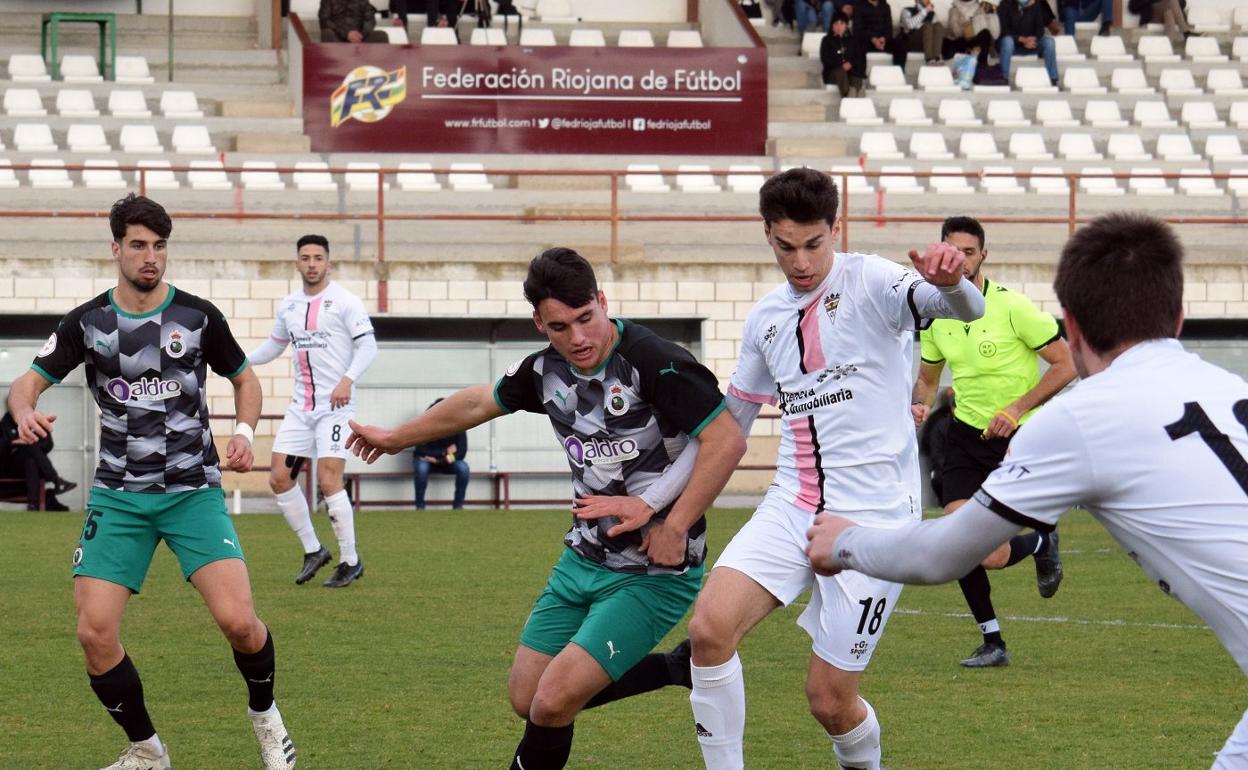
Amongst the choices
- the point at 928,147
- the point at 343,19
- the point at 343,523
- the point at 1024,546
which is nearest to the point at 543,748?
the point at 1024,546

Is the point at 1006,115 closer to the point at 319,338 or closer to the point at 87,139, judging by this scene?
the point at 87,139

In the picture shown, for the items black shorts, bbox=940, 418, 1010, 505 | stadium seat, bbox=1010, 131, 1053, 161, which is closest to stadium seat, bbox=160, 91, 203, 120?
stadium seat, bbox=1010, 131, 1053, 161

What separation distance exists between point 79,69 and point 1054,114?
47.2 ft

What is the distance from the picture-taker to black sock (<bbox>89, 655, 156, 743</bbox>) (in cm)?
602

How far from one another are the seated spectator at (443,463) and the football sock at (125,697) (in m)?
13.6

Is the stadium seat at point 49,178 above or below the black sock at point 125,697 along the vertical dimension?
above

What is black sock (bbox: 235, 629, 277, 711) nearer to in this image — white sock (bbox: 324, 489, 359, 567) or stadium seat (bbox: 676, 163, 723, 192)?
white sock (bbox: 324, 489, 359, 567)

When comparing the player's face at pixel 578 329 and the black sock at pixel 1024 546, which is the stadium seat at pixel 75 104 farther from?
the player's face at pixel 578 329

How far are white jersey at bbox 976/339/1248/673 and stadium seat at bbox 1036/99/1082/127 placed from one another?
936 inches

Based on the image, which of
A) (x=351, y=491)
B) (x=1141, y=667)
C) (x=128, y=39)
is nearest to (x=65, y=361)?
(x=1141, y=667)

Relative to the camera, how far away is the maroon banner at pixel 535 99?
2372 centimetres

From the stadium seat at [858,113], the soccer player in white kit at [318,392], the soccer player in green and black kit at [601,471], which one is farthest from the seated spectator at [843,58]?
the soccer player in green and black kit at [601,471]

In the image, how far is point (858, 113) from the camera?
84.0ft

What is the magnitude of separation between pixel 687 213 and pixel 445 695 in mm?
15524
